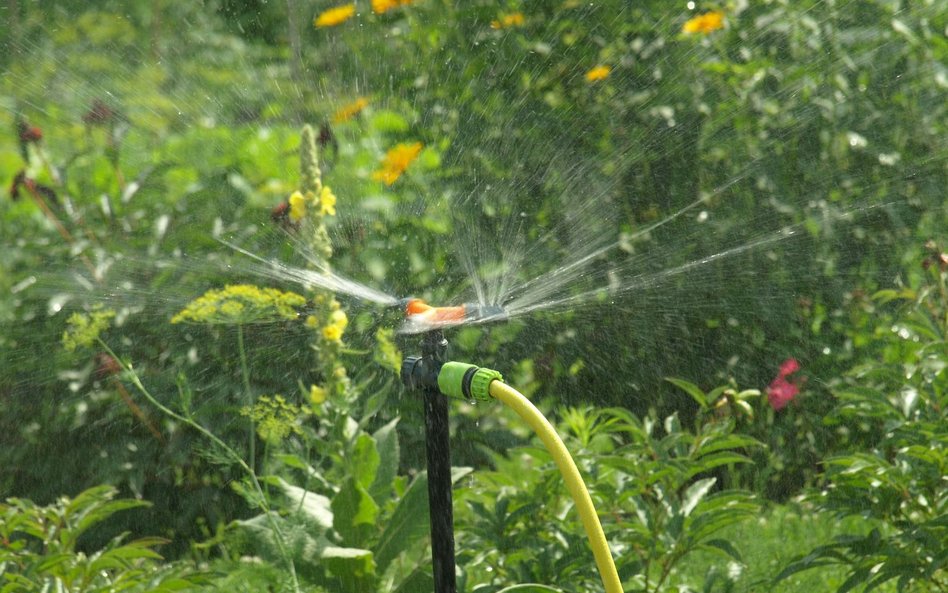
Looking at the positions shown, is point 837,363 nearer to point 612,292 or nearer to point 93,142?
point 612,292

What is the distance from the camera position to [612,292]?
3215mm

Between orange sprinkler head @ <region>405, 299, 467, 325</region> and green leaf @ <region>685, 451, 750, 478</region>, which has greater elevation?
orange sprinkler head @ <region>405, 299, 467, 325</region>

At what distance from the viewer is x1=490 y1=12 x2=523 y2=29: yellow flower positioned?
3.28m

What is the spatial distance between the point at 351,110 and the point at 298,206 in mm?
1163

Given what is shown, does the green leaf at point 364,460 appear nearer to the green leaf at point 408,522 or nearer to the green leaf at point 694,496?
the green leaf at point 408,522

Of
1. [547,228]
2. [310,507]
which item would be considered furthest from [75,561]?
[547,228]

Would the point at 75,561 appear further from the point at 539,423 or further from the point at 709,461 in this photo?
the point at 539,423

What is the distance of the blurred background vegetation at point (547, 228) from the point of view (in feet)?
10.1

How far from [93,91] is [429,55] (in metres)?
1.12

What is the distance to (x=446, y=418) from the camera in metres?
1.39

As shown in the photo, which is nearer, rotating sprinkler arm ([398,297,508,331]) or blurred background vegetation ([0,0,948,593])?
rotating sprinkler arm ([398,297,508,331])

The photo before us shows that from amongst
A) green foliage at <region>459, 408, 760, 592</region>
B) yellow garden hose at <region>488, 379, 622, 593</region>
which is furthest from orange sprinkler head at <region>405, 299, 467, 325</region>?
green foliage at <region>459, 408, 760, 592</region>

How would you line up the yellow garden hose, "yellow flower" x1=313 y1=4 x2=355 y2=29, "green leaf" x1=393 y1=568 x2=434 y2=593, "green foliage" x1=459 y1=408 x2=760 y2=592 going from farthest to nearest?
"yellow flower" x1=313 y1=4 x2=355 y2=29
"green leaf" x1=393 y1=568 x2=434 y2=593
"green foliage" x1=459 y1=408 x2=760 y2=592
the yellow garden hose

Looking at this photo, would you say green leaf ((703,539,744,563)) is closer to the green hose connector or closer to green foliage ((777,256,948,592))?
green foliage ((777,256,948,592))
